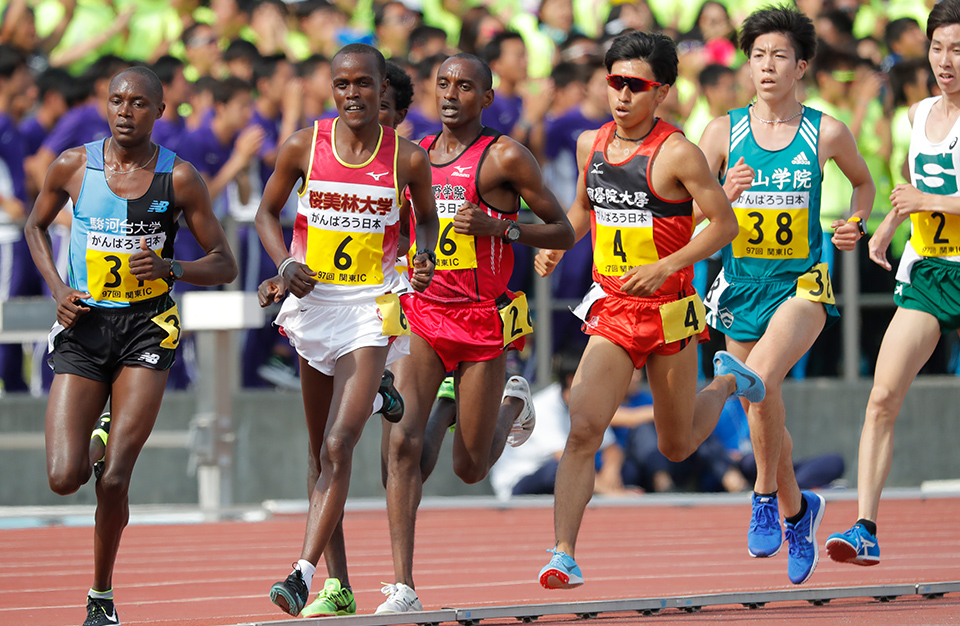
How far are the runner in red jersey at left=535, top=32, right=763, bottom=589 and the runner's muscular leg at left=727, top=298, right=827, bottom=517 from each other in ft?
1.55

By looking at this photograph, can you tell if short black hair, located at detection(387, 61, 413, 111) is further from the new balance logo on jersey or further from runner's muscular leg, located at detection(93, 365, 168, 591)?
runner's muscular leg, located at detection(93, 365, 168, 591)

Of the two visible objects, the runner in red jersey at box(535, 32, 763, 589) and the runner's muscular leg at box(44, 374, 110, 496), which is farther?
the runner in red jersey at box(535, 32, 763, 589)

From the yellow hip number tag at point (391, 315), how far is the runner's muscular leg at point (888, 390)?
2644mm

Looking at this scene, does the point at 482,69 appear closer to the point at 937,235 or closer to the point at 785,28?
the point at 785,28

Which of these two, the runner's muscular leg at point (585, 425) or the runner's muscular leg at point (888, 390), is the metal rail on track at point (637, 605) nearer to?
the runner's muscular leg at point (585, 425)

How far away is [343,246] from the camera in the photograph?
6.07 meters

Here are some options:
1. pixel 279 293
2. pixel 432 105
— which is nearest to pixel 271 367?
pixel 432 105

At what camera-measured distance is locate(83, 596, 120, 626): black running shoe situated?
19.2ft

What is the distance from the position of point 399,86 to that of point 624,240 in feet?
5.63

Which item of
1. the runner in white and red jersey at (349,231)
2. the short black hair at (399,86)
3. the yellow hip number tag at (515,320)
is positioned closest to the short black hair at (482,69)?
the runner in white and red jersey at (349,231)

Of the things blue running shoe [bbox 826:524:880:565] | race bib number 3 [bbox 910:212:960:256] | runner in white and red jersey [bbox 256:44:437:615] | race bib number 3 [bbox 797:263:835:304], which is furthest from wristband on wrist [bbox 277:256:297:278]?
race bib number 3 [bbox 910:212:960:256]

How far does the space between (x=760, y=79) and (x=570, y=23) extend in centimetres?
726

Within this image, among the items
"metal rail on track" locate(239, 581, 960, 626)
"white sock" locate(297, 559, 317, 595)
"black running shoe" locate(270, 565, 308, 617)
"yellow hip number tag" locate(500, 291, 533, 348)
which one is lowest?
"metal rail on track" locate(239, 581, 960, 626)

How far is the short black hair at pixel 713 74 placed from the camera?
12.8 metres
